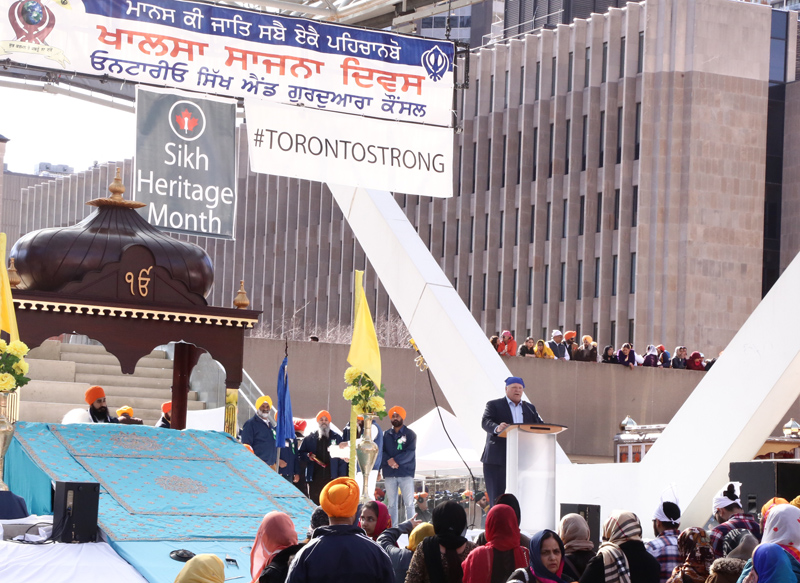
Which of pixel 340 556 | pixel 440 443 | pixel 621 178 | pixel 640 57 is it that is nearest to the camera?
pixel 340 556

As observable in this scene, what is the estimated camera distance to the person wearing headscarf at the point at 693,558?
696 cm

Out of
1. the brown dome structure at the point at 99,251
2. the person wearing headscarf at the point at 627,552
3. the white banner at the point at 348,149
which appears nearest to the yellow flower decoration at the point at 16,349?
the brown dome structure at the point at 99,251

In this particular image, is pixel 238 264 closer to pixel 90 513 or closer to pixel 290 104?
pixel 290 104

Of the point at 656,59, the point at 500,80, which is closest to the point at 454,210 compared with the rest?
the point at 500,80

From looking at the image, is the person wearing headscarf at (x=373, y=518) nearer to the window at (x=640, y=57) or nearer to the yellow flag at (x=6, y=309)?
the yellow flag at (x=6, y=309)

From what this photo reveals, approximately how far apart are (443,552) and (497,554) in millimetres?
278

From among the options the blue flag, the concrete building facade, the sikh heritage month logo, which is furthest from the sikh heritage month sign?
the concrete building facade

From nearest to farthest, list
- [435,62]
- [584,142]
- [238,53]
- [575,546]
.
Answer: [575,546], [238,53], [435,62], [584,142]

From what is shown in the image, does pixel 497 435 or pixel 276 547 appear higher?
pixel 497 435

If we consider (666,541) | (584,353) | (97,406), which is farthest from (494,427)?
(584,353)

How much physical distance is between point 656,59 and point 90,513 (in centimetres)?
4126

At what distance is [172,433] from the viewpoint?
13258 mm

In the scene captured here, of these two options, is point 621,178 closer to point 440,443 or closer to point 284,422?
point 440,443

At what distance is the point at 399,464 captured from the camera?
48.5 feet
